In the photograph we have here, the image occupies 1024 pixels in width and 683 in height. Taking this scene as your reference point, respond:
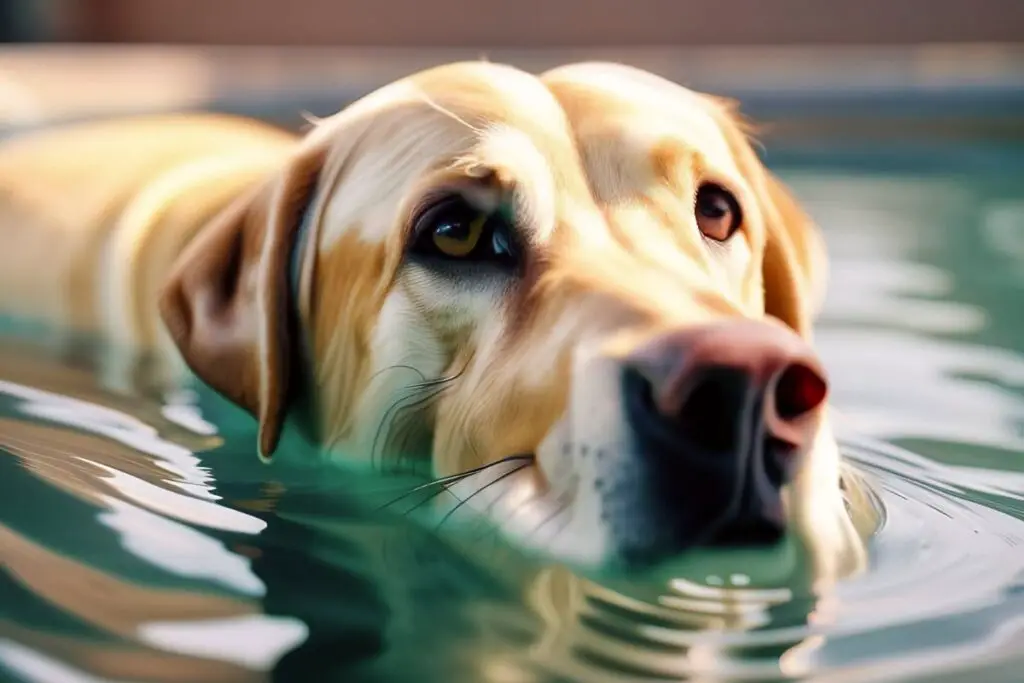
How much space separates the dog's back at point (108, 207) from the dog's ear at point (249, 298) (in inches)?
18.2

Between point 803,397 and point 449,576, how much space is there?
23.8 inches

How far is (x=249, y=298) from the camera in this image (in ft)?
8.62

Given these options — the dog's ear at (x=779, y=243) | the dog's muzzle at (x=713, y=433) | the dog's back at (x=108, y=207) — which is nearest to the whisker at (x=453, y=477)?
the dog's muzzle at (x=713, y=433)

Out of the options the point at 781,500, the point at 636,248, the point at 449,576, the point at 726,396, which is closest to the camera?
the point at 726,396

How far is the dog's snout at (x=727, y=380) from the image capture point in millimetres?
1587

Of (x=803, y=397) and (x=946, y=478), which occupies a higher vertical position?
(x=803, y=397)

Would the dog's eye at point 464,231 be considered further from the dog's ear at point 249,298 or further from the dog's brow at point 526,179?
the dog's ear at point 249,298

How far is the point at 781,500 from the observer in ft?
5.82

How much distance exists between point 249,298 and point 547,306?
82 cm

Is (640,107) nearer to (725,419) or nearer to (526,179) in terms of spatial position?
(526,179)

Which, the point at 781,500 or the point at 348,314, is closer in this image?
the point at 781,500

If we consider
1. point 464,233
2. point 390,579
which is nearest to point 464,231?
point 464,233

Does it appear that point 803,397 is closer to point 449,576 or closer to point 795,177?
point 449,576

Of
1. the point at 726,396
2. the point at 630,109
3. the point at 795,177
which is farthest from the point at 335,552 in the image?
the point at 795,177
